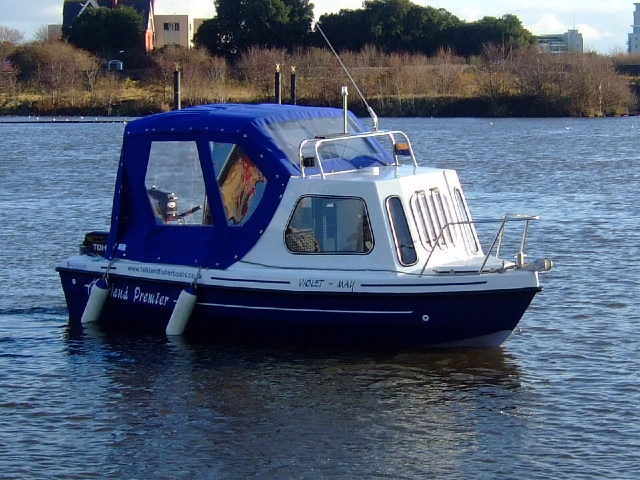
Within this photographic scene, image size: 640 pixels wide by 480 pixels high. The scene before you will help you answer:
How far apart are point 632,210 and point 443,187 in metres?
20.1

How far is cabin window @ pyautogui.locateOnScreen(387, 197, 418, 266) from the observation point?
1830 cm

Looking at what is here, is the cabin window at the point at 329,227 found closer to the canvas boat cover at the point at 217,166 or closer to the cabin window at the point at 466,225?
the canvas boat cover at the point at 217,166

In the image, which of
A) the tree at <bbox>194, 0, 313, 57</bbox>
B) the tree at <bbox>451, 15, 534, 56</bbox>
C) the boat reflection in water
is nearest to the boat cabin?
the boat reflection in water

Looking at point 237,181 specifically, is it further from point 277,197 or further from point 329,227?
point 329,227

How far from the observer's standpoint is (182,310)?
62.7 ft

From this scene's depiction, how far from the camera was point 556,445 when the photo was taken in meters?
15.4

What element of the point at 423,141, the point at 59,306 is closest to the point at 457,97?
the point at 423,141

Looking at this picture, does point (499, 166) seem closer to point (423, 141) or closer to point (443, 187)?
point (423, 141)

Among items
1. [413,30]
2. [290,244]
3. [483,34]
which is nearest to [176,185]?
[290,244]

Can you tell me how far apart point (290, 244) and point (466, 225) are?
3.00 metres

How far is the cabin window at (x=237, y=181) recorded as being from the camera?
19.1m

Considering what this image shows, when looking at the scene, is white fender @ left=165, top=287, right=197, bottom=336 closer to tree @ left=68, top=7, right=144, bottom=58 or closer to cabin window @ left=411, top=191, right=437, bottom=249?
cabin window @ left=411, top=191, right=437, bottom=249

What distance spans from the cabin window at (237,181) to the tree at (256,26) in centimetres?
9375

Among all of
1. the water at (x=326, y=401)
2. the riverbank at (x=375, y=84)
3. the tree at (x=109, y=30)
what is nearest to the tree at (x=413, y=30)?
the riverbank at (x=375, y=84)
